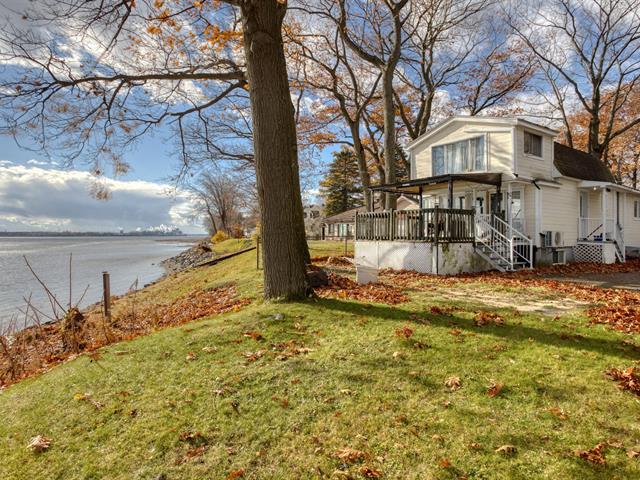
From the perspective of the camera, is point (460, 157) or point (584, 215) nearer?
point (460, 157)

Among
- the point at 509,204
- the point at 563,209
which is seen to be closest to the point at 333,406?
the point at 509,204

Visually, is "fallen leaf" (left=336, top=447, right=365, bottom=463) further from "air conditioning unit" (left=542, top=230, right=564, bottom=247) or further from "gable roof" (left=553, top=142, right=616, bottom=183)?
"gable roof" (left=553, top=142, right=616, bottom=183)

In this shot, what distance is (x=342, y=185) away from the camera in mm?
55719

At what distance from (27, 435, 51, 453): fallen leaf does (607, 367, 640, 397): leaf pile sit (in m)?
5.49

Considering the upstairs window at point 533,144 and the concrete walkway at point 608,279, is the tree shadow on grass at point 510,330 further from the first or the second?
the upstairs window at point 533,144

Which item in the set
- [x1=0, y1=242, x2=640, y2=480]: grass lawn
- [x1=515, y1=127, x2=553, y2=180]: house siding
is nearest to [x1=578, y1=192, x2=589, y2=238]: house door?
[x1=515, y1=127, x2=553, y2=180]: house siding

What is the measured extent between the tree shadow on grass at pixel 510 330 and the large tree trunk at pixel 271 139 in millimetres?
1248

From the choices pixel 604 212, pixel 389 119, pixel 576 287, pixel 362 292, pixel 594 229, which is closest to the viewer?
pixel 362 292

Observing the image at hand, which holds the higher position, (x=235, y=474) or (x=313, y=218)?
(x=313, y=218)

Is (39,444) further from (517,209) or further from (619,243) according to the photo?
(619,243)

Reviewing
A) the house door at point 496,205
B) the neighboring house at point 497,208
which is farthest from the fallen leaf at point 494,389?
the house door at point 496,205

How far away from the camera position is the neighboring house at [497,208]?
44.8 feet

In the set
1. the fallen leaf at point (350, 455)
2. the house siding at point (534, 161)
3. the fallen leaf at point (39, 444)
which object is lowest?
the fallen leaf at point (39, 444)

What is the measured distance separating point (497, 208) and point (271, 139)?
1340 cm
